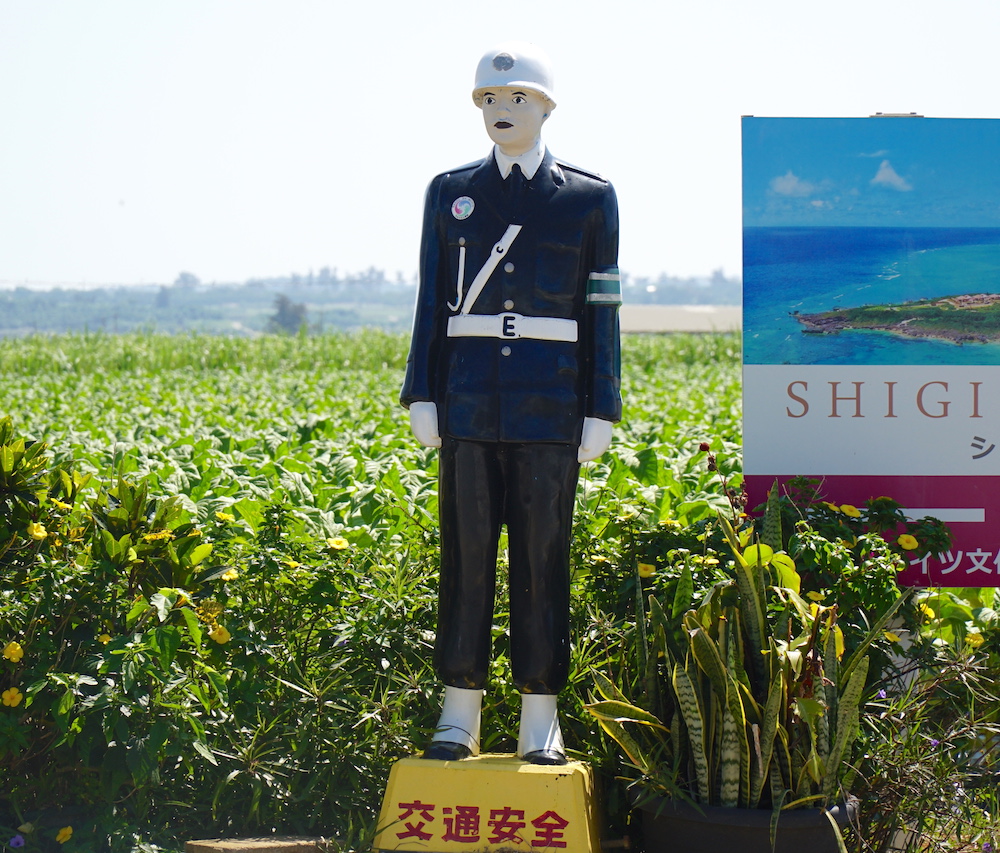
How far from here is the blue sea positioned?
3893 mm

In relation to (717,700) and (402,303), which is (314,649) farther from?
(402,303)

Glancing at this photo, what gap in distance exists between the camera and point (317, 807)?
315cm

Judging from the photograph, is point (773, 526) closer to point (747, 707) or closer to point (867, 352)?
point (747, 707)

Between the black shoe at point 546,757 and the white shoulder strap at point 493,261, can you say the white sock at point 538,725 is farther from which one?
the white shoulder strap at point 493,261

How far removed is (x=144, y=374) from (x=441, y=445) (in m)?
13.2

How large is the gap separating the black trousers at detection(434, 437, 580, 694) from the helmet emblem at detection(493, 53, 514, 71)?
1015 mm

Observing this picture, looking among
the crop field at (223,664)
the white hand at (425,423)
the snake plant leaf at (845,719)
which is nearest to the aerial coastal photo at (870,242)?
the crop field at (223,664)

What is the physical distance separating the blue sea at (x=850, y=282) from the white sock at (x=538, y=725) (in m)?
1.50

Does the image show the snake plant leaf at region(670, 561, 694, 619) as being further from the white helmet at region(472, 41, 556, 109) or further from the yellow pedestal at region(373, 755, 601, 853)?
the white helmet at region(472, 41, 556, 109)

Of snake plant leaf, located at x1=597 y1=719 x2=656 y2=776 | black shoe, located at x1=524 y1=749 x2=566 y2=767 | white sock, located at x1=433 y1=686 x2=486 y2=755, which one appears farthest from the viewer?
white sock, located at x1=433 y1=686 x2=486 y2=755

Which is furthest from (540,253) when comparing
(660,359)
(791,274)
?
(660,359)

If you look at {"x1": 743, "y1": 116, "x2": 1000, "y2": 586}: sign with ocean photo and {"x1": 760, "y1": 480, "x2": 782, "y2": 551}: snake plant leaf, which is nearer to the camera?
{"x1": 760, "y1": 480, "x2": 782, "y2": 551}: snake plant leaf

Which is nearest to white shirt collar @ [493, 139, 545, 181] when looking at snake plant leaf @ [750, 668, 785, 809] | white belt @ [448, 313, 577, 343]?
white belt @ [448, 313, 577, 343]

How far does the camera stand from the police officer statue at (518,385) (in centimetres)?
306
